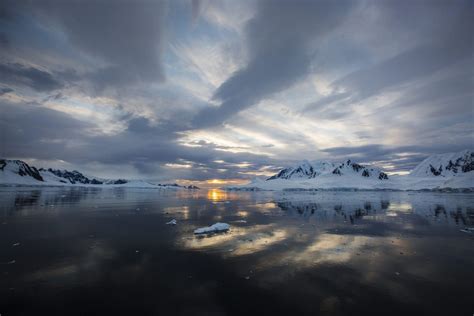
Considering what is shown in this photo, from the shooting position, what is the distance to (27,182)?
190125mm

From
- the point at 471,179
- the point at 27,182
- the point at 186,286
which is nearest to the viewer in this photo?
the point at 186,286

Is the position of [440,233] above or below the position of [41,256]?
below

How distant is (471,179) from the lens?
12769cm

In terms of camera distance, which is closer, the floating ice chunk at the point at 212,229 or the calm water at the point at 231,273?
the calm water at the point at 231,273

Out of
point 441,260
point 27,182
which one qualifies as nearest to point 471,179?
point 441,260

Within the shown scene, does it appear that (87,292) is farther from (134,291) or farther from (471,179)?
(471,179)

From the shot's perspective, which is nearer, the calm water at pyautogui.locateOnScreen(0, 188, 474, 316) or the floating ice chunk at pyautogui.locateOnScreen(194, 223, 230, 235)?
the calm water at pyautogui.locateOnScreen(0, 188, 474, 316)

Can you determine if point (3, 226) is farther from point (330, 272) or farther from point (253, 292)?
point (330, 272)

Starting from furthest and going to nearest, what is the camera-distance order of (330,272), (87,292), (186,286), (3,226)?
(3,226) → (330,272) → (186,286) → (87,292)

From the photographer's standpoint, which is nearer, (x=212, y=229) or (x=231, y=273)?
(x=231, y=273)

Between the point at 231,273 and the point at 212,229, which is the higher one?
the point at 212,229

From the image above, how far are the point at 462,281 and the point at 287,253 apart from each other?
6802 millimetres

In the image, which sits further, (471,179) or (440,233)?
(471,179)

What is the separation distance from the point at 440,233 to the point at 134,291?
21001 millimetres
